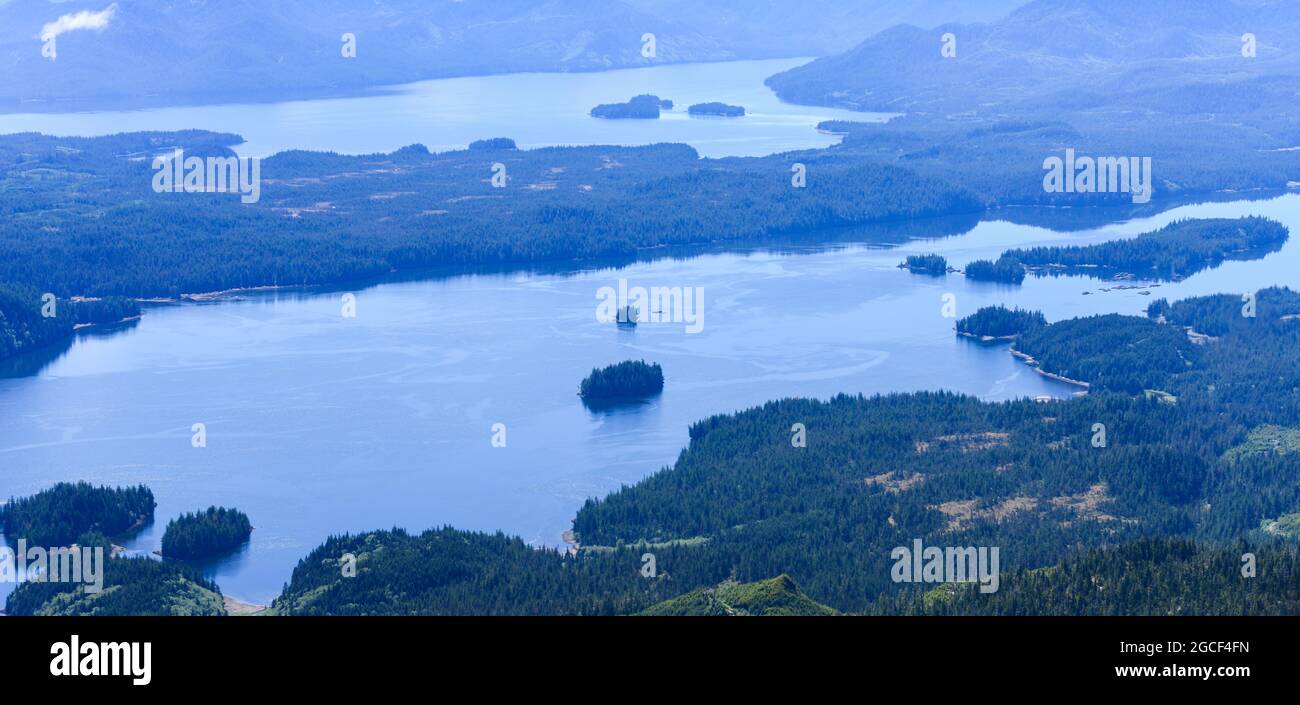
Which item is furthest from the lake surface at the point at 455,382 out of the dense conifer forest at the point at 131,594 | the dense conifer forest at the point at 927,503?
the dense conifer forest at the point at 927,503

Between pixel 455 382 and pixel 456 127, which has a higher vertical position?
pixel 456 127

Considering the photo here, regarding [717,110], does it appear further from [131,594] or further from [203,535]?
[131,594]

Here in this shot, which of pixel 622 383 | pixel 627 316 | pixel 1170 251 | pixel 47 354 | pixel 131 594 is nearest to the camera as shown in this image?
pixel 131 594

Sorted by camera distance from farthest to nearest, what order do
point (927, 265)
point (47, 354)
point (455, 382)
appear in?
point (927, 265) < point (47, 354) < point (455, 382)

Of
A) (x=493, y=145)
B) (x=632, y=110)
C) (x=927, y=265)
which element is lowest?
(x=927, y=265)

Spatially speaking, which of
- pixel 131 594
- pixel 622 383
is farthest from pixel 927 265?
pixel 131 594

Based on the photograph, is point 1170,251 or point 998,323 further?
point 1170,251
